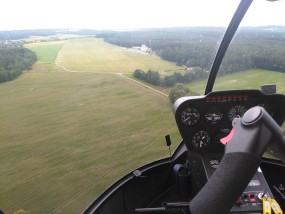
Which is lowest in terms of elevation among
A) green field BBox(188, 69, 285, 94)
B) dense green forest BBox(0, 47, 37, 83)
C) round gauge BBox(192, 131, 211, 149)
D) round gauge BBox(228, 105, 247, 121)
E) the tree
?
round gauge BBox(192, 131, 211, 149)

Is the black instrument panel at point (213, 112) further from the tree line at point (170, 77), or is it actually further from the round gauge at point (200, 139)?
the tree line at point (170, 77)

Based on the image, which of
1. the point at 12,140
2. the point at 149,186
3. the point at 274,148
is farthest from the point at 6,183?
the point at 274,148

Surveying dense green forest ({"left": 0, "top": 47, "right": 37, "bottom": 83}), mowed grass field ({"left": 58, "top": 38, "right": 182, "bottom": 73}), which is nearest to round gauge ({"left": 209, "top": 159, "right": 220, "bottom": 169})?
mowed grass field ({"left": 58, "top": 38, "right": 182, "bottom": 73})

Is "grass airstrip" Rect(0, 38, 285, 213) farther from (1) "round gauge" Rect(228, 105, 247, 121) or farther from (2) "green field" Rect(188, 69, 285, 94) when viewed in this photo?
(1) "round gauge" Rect(228, 105, 247, 121)

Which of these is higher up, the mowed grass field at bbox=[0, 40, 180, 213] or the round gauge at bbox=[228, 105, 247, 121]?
the round gauge at bbox=[228, 105, 247, 121]

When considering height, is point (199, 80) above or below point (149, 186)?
above

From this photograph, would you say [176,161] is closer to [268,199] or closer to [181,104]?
[181,104]
